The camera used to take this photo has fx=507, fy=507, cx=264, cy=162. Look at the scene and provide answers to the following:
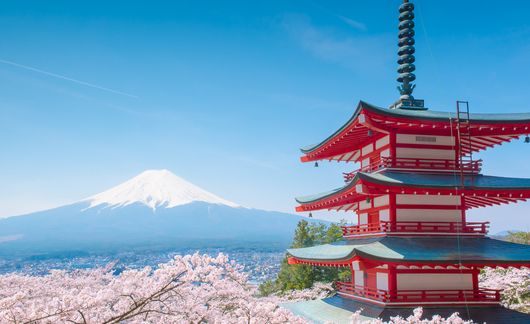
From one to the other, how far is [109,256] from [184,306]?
326 ft

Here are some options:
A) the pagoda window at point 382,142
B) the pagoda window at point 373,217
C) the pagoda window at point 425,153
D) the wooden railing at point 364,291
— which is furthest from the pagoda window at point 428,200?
the wooden railing at point 364,291

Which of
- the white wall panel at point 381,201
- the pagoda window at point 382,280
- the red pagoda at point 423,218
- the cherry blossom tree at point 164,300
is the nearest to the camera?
the cherry blossom tree at point 164,300

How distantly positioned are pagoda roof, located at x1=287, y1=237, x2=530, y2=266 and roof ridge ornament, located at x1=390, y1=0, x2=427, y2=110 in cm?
498

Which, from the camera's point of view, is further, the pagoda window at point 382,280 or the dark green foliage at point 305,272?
the dark green foliage at point 305,272

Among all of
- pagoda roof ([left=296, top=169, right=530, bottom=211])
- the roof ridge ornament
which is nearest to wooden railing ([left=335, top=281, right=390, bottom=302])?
pagoda roof ([left=296, top=169, right=530, bottom=211])

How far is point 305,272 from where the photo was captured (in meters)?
36.2

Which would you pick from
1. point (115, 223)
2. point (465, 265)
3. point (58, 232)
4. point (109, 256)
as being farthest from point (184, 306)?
point (115, 223)

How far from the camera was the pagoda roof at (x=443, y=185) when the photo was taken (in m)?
14.3

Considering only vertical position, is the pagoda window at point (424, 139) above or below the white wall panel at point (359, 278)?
above

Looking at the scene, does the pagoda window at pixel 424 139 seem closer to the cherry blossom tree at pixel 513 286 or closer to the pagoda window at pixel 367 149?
the pagoda window at pixel 367 149

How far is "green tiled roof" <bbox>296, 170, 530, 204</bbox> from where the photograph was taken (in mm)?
14294

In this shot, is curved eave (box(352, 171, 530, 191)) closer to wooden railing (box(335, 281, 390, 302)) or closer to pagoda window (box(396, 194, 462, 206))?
pagoda window (box(396, 194, 462, 206))

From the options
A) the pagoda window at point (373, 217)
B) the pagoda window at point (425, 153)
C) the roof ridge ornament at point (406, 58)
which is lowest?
the pagoda window at point (373, 217)

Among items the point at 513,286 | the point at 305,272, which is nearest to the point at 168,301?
the point at 513,286
